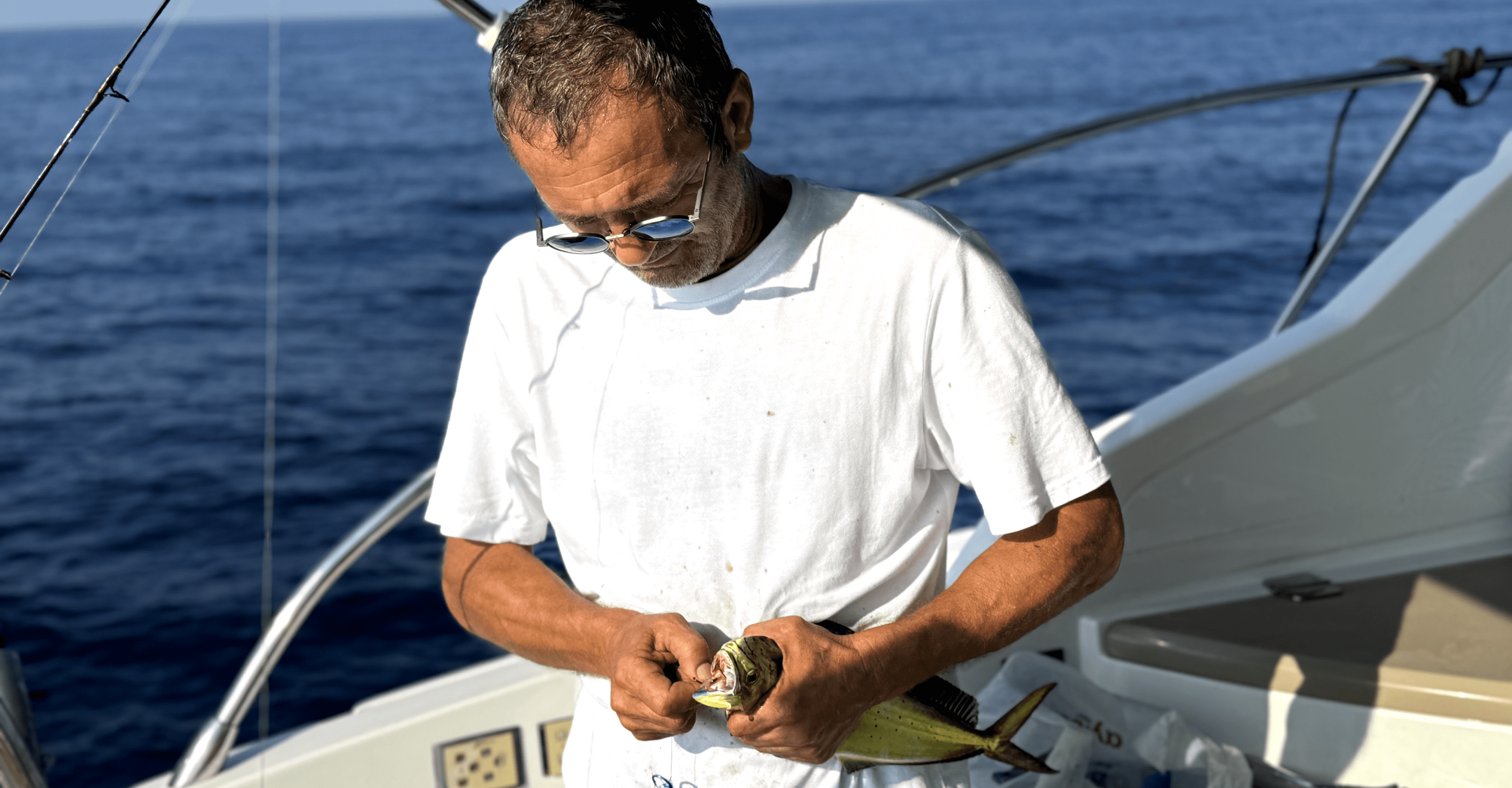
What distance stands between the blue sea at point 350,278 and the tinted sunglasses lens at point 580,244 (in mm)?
935

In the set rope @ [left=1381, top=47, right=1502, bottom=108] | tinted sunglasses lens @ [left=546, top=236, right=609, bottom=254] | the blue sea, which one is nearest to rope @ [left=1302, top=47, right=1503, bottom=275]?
rope @ [left=1381, top=47, right=1502, bottom=108]

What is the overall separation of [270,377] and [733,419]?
1880 mm

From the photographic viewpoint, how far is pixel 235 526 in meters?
9.55

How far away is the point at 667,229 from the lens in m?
1.17

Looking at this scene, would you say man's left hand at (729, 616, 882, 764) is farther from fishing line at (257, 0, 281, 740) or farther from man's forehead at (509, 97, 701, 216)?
fishing line at (257, 0, 281, 740)

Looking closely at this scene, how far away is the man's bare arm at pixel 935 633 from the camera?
1.20 meters

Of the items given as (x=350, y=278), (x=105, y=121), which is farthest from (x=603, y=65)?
(x=350, y=278)

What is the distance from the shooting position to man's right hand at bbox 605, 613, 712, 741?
1219 mm

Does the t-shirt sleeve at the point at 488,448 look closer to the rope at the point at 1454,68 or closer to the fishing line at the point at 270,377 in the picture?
the fishing line at the point at 270,377

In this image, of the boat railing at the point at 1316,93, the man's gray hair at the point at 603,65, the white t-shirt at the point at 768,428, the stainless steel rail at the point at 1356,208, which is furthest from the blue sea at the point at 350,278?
the stainless steel rail at the point at 1356,208

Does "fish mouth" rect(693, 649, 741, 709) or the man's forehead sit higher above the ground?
the man's forehead

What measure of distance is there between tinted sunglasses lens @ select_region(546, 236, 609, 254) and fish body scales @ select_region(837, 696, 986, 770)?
1.86ft

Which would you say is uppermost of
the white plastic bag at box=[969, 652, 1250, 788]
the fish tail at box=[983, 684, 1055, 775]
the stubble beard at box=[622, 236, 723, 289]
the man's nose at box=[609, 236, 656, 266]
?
the man's nose at box=[609, 236, 656, 266]

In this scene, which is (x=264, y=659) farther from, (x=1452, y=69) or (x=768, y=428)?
(x=1452, y=69)
